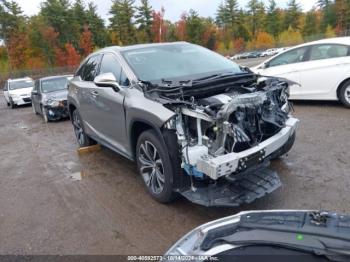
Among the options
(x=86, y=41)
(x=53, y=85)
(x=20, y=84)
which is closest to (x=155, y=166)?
(x=53, y=85)

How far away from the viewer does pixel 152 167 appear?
4.31 metres

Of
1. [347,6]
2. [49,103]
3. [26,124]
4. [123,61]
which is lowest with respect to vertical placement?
[26,124]

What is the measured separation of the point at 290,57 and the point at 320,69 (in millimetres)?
1038

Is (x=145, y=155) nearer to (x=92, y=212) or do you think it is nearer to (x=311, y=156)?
(x=92, y=212)

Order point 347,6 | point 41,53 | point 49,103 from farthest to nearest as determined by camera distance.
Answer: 1. point 347,6
2. point 41,53
3. point 49,103

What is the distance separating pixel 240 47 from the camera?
258ft

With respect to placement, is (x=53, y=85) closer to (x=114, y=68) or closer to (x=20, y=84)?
(x=20, y=84)

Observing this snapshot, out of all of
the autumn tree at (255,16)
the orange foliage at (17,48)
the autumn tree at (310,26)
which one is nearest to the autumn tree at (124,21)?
the orange foliage at (17,48)

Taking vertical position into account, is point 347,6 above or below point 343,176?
above

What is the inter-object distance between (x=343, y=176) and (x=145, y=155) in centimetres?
260

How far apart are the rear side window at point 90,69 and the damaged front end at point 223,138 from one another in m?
1.96

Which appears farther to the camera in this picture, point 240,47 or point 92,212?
point 240,47

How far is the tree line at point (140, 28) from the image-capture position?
2297 inches

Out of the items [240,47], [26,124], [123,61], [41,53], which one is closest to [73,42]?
[41,53]
